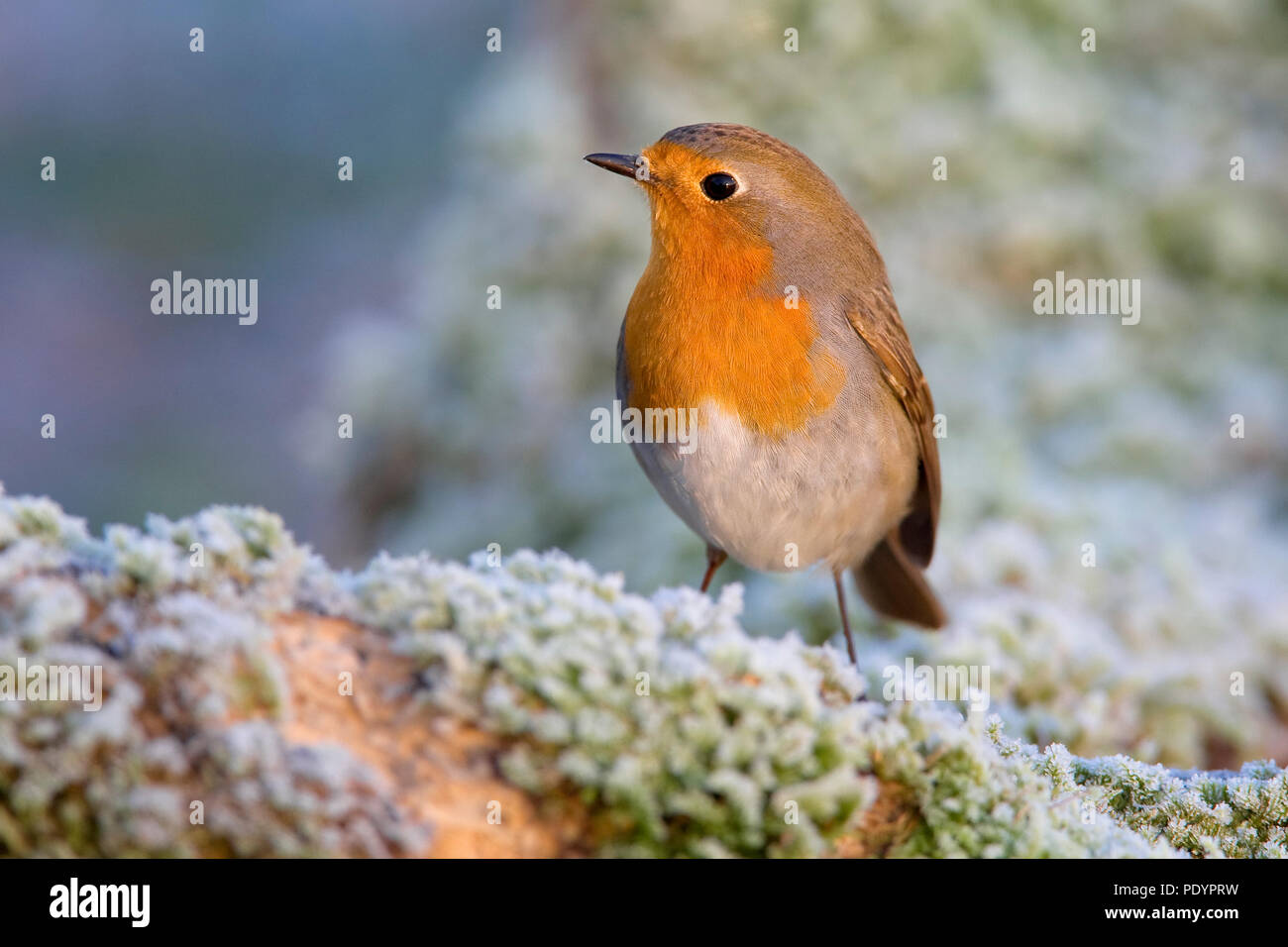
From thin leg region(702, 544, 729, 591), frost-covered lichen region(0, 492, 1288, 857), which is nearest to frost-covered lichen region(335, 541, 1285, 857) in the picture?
frost-covered lichen region(0, 492, 1288, 857)

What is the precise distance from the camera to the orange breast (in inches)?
99.1

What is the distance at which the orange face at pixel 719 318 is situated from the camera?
8.27 ft

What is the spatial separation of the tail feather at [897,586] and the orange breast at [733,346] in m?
1.02

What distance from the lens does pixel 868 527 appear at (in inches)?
115

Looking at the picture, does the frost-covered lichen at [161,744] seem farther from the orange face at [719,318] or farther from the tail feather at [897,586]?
the tail feather at [897,586]

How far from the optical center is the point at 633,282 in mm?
5180

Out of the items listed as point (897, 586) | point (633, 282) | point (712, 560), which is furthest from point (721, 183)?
point (633, 282)

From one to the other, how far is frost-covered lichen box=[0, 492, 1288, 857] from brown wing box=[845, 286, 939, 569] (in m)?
0.99

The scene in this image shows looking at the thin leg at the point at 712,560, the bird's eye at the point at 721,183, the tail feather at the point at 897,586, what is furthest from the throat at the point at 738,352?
the tail feather at the point at 897,586

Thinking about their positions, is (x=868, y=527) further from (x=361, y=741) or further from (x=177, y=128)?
(x=177, y=128)

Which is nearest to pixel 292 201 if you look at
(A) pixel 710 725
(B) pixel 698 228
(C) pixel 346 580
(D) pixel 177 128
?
(D) pixel 177 128

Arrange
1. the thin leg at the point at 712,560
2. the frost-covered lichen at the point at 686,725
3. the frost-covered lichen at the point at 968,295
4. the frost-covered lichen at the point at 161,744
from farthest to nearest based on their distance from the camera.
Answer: the frost-covered lichen at the point at 968,295
the thin leg at the point at 712,560
the frost-covered lichen at the point at 686,725
the frost-covered lichen at the point at 161,744

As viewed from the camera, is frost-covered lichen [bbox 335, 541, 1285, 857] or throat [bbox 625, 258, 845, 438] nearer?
frost-covered lichen [bbox 335, 541, 1285, 857]

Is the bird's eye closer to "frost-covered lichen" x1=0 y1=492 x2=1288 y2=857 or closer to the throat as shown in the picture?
the throat
